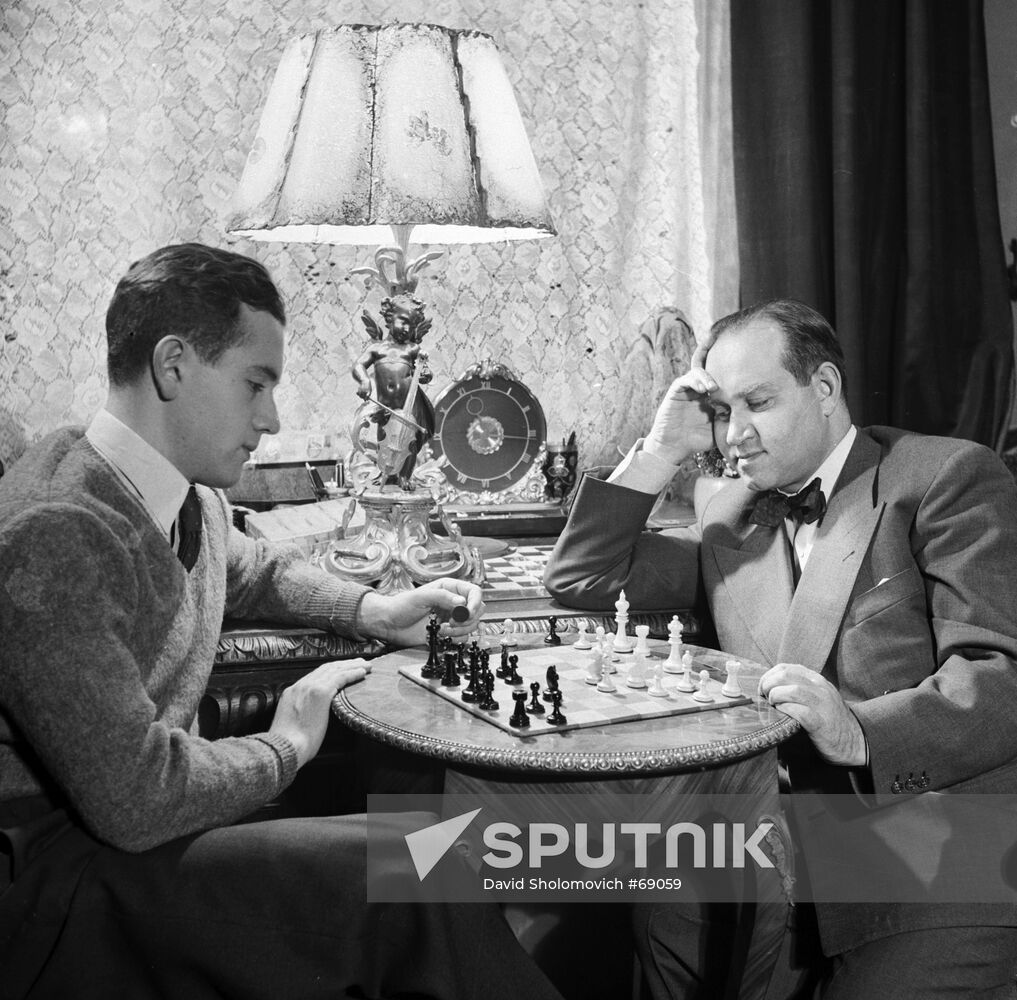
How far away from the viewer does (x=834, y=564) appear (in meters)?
2.59

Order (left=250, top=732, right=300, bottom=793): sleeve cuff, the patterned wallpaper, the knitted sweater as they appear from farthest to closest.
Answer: the patterned wallpaper < (left=250, top=732, right=300, bottom=793): sleeve cuff < the knitted sweater

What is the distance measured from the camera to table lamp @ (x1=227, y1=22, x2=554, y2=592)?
9.02ft

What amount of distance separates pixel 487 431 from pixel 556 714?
2129mm

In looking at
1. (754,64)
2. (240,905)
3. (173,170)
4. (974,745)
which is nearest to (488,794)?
(240,905)

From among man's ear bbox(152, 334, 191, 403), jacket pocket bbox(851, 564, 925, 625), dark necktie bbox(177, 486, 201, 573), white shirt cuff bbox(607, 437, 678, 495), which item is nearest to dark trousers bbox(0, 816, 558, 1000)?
dark necktie bbox(177, 486, 201, 573)

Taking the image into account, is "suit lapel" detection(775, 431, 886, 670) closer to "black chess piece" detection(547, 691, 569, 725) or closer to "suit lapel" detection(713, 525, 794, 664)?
"suit lapel" detection(713, 525, 794, 664)

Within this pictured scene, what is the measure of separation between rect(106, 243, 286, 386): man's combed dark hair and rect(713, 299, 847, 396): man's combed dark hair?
127 cm

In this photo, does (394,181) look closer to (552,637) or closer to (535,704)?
(552,637)

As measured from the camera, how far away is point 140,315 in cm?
204

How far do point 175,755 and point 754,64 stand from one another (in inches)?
134

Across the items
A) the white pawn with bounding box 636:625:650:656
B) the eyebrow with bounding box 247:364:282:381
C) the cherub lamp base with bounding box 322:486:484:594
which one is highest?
the eyebrow with bounding box 247:364:282:381

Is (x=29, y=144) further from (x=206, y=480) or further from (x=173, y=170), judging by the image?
(x=206, y=480)

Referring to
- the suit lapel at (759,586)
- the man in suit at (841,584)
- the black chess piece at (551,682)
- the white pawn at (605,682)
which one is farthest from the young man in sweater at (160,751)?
the suit lapel at (759,586)

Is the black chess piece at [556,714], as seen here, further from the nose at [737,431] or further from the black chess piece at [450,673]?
the nose at [737,431]
